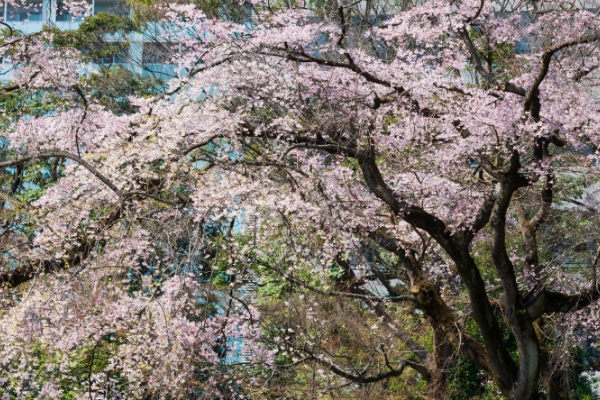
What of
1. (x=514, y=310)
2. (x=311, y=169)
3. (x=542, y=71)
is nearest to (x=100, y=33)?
(x=311, y=169)

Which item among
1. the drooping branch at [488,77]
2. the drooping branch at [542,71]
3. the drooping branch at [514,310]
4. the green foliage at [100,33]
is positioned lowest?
the drooping branch at [514,310]

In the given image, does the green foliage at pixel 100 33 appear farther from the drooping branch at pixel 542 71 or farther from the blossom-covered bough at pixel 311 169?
the drooping branch at pixel 542 71

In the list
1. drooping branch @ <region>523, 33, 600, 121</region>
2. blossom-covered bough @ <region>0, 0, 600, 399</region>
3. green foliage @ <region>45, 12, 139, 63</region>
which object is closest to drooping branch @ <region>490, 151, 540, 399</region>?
blossom-covered bough @ <region>0, 0, 600, 399</region>

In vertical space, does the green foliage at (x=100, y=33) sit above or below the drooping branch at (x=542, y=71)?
above

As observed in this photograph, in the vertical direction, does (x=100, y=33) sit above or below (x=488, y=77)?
above

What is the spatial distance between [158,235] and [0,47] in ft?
7.19

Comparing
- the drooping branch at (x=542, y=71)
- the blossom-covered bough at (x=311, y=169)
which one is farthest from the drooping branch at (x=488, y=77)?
the drooping branch at (x=542, y=71)

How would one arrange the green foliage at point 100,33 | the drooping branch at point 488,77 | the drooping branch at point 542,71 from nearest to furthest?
→ the drooping branch at point 542,71
the drooping branch at point 488,77
the green foliage at point 100,33

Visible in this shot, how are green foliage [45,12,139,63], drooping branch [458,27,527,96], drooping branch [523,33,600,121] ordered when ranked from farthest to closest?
green foliage [45,12,139,63]
drooping branch [458,27,527,96]
drooping branch [523,33,600,121]

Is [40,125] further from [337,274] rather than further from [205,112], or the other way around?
[337,274]

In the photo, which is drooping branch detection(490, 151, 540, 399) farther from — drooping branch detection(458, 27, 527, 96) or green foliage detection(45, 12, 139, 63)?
green foliage detection(45, 12, 139, 63)

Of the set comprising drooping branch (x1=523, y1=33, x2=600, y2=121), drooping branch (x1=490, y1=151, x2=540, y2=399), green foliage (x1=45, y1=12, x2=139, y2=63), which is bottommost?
drooping branch (x1=490, y1=151, x2=540, y2=399)

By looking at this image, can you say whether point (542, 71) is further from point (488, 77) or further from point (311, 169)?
point (311, 169)

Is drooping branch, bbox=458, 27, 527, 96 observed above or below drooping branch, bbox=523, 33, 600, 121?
above
